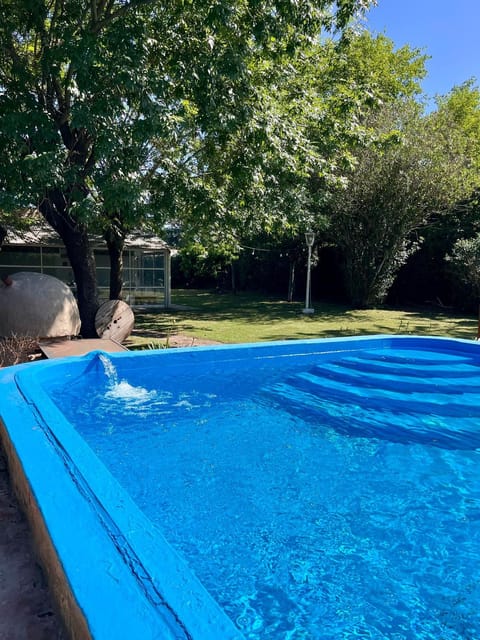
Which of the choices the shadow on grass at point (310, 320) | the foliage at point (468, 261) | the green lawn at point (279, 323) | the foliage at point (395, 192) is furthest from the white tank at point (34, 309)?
the foliage at point (468, 261)

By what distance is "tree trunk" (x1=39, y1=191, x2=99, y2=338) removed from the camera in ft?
33.5

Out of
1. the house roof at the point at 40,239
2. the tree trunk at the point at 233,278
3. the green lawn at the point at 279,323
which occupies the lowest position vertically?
the green lawn at the point at 279,323

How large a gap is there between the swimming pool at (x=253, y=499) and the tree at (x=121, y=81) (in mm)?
2845

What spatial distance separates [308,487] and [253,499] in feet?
1.75

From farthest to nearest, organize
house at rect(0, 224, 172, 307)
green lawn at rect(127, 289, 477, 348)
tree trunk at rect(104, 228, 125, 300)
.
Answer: house at rect(0, 224, 172, 307)
tree trunk at rect(104, 228, 125, 300)
green lawn at rect(127, 289, 477, 348)

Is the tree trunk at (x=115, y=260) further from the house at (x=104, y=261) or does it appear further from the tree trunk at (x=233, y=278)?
the tree trunk at (x=233, y=278)

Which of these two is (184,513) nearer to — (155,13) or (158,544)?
(158,544)

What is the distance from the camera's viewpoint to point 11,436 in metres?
3.75

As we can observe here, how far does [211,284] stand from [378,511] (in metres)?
30.9

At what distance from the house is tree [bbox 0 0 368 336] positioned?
9.89m

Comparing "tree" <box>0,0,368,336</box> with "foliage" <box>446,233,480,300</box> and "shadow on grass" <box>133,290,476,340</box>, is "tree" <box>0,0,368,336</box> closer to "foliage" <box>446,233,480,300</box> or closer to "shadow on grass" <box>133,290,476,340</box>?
"shadow on grass" <box>133,290,476,340</box>

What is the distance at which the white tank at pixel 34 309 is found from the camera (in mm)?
9664

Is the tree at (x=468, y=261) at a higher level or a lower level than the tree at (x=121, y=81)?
lower

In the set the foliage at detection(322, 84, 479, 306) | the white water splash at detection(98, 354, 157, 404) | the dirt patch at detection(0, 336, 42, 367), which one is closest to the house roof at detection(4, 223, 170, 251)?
the foliage at detection(322, 84, 479, 306)
